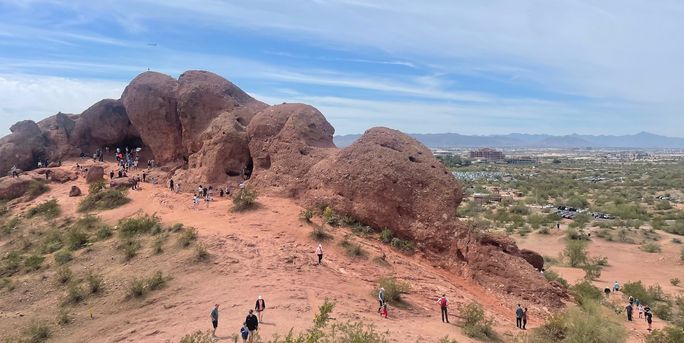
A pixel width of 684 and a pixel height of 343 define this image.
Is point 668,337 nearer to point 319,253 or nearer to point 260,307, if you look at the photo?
point 319,253

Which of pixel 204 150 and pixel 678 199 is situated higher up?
pixel 204 150

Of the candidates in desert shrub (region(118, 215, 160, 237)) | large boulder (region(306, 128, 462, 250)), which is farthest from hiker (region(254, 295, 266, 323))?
desert shrub (region(118, 215, 160, 237))

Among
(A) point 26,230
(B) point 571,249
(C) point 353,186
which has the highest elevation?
(C) point 353,186

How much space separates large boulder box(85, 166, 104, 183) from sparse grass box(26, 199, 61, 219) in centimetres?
341

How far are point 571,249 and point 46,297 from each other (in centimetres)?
2635

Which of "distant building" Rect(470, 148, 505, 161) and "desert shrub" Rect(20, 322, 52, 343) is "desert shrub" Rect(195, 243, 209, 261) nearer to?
"desert shrub" Rect(20, 322, 52, 343)

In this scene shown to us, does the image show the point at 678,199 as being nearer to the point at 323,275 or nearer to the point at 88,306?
the point at 323,275

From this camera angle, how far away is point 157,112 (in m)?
30.7

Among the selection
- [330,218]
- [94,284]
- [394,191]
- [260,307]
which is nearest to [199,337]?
[260,307]

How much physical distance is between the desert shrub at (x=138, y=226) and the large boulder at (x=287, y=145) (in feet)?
15.3

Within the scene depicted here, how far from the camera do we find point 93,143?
3619 cm

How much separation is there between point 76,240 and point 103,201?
16.9ft

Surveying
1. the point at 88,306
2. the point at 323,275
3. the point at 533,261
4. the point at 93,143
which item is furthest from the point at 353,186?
the point at 93,143

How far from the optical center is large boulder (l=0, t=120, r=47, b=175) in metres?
33.8
